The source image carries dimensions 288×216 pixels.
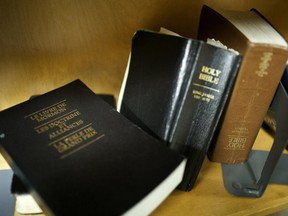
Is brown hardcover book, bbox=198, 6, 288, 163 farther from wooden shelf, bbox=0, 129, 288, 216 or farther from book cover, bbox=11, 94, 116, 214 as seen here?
book cover, bbox=11, 94, 116, 214

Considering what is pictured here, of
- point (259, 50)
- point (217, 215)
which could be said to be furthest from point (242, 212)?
point (259, 50)

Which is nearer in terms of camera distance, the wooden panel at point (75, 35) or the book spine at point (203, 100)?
the book spine at point (203, 100)

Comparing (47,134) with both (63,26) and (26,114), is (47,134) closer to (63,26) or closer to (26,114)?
(26,114)

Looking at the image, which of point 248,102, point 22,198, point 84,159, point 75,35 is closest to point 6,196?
point 22,198

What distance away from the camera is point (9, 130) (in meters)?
0.46

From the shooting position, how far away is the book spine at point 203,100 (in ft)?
1.46

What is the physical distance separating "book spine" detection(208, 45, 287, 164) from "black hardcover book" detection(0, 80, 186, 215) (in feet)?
0.51

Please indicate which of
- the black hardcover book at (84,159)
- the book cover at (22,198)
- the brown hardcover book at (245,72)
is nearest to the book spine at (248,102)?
the brown hardcover book at (245,72)

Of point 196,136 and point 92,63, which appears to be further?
point 92,63

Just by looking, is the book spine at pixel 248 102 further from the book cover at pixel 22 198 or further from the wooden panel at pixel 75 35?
the book cover at pixel 22 198

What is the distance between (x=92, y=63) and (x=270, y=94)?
0.36 metres

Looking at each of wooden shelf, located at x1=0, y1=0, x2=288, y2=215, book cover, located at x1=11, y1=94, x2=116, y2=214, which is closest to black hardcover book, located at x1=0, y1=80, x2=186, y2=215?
book cover, located at x1=11, y1=94, x2=116, y2=214

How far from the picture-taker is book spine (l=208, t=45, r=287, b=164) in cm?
Result: 47

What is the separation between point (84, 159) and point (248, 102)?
0.29 m
